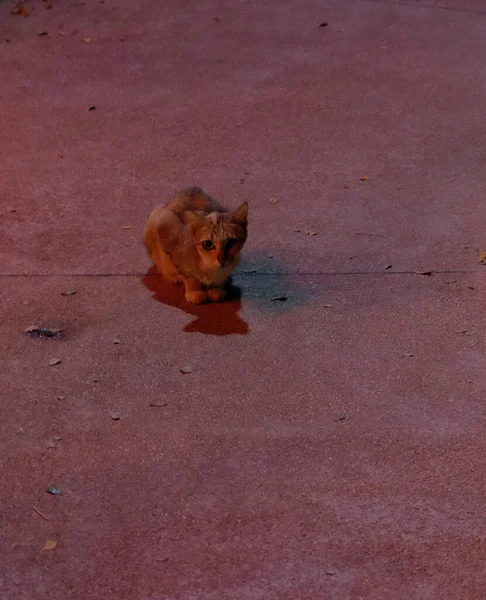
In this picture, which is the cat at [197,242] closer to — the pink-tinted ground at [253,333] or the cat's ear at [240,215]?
the cat's ear at [240,215]

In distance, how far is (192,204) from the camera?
18.1ft

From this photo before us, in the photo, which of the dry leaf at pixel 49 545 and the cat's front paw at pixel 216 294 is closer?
the dry leaf at pixel 49 545

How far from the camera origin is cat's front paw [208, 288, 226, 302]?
5449mm

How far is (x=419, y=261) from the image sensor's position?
589cm

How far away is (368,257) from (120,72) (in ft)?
12.6

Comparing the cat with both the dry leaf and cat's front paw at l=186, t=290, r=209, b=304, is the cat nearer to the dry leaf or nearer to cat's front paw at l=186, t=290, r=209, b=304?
cat's front paw at l=186, t=290, r=209, b=304

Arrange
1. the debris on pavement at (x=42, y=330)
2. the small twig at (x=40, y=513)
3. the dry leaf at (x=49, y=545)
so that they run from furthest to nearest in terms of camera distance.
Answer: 1. the debris on pavement at (x=42, y=330)
2. the small twig at (x=40, y=513)
3. the dry leaf at (x=49, y=545)

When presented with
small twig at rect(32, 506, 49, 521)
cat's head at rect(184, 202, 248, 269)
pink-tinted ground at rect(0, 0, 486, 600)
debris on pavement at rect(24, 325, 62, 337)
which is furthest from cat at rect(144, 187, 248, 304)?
small twig at rect(32, 506, 49, 521)

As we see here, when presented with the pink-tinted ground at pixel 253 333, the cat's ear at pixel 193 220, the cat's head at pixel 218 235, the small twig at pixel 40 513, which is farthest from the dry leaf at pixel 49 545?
the cat's ear at pixel 193 220

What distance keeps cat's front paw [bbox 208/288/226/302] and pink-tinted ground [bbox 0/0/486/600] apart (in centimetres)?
12

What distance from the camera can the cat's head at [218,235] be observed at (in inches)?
204

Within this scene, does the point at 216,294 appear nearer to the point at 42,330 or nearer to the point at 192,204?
the point at 192,204

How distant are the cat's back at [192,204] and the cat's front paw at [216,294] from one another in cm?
42

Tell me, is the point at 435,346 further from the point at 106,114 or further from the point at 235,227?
the point at 106,114
